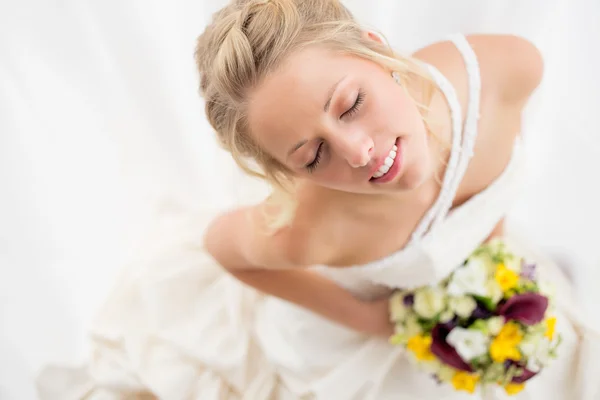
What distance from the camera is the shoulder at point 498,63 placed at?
1.00 metres

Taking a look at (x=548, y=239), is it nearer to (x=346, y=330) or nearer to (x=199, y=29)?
(x=346, y=330)

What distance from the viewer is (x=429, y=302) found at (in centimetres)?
99

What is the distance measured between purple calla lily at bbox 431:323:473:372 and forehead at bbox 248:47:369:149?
1.53 ft

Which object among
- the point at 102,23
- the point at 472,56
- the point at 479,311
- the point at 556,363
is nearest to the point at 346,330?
the point at 479,311

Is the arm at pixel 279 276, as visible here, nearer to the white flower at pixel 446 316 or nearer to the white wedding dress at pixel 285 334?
the white wedding dress at pixel 285 334

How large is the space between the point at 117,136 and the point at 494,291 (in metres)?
1.02

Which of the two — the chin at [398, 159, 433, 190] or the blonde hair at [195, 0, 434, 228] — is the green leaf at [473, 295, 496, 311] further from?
the blonde hair at [195, 0, 434, 228]

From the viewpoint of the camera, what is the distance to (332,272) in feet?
3.72

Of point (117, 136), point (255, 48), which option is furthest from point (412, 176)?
point (117, 136)

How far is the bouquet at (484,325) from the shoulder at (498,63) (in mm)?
292

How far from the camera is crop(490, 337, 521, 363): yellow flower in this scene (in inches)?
36.6

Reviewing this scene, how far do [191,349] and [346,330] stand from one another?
330 millimetres

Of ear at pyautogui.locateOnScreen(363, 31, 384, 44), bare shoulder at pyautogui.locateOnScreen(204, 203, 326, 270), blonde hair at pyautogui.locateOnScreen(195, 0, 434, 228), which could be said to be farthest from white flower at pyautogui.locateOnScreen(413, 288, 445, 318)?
ear at pyautogui.locateOnScreen(363, 31, 384, 44)

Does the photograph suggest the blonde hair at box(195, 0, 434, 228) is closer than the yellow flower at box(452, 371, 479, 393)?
Yes
